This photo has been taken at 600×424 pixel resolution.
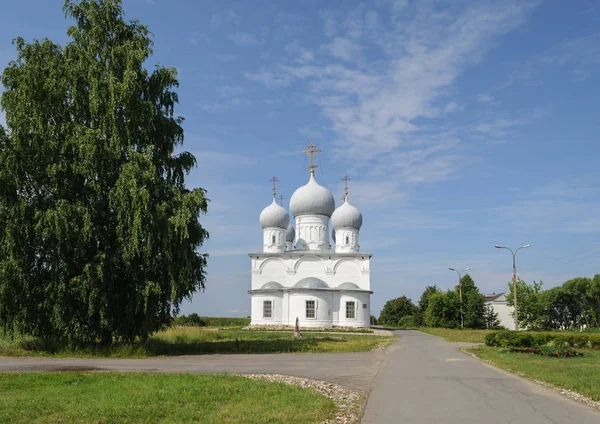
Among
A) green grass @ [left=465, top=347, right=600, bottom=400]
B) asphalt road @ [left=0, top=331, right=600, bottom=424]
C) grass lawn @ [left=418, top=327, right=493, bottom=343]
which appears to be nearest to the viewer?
asphalt road @ [left=0, top=331, right=600, bottom=424]

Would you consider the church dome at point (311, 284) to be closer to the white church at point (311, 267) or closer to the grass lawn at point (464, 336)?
the white church at point (311, 267)

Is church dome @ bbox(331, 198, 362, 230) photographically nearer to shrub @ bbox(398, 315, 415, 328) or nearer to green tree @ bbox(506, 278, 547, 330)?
green tree @ bbox(506, 278, 547, 330)

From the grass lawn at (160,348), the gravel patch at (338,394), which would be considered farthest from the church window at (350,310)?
the gravel patch at (338,394)

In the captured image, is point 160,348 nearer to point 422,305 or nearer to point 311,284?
point 311,284

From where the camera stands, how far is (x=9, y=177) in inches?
817

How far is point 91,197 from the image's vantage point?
22.1m

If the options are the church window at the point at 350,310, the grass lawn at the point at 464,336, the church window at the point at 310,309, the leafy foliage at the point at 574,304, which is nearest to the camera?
the grass lawn at the point at 464,336

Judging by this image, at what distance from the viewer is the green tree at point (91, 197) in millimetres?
20750

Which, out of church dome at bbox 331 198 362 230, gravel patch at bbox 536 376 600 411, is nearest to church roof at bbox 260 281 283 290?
church dome at bbox 331 198 362 230

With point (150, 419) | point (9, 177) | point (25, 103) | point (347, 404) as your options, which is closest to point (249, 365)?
point (347, 404)

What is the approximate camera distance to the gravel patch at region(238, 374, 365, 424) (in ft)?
31.2

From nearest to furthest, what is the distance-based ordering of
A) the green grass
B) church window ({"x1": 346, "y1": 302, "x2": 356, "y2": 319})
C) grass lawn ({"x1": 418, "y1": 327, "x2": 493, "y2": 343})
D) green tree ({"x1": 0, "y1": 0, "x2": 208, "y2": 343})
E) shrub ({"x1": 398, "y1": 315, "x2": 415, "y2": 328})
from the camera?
the green grass
green tree ({"x1": 0, "y1": 0, "x2": 208, "y2": 343})
grass lawn ({"x1": 418, "y1": 327, "x2": 493, "y2": 343})
church window ({"x1": 346, "y1": 302, "x2": 356, "y2": 319})
shrub ({"x1": 398, "y1": 315, "x2": 415, "y2": 328})

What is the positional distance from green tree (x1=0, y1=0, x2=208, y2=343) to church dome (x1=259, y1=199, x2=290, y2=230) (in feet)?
120

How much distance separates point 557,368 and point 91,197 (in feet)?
57.2
